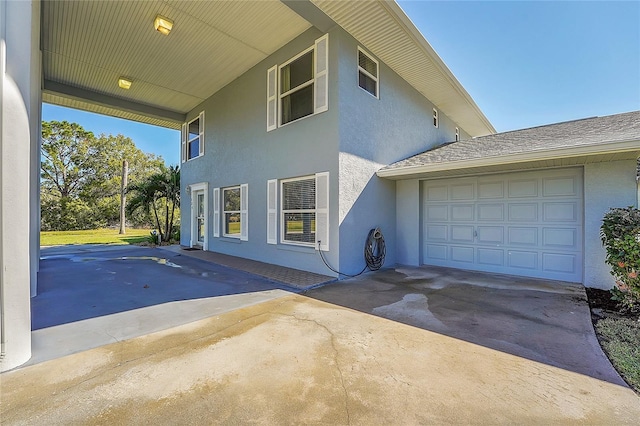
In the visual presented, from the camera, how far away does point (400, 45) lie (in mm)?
6551

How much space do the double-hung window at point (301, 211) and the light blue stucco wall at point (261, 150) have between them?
0.16 meters

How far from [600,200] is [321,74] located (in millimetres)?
5962

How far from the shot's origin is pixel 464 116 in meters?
11.4

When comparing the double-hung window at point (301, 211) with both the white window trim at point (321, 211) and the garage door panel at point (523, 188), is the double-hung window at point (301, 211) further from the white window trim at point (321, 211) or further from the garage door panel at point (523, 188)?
the garage door panel at point (523, 188)

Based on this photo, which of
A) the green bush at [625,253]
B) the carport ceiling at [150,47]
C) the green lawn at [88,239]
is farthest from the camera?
the green lawn at [88,239]

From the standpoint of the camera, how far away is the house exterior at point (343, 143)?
5430mm

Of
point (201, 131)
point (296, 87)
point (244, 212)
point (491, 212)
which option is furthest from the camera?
point (201, 131)

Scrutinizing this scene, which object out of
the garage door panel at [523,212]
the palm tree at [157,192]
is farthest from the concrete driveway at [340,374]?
the palm tree at [157,192]

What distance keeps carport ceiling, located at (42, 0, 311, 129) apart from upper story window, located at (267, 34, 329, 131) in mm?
596

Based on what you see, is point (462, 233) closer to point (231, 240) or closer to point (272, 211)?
point (272, 211)

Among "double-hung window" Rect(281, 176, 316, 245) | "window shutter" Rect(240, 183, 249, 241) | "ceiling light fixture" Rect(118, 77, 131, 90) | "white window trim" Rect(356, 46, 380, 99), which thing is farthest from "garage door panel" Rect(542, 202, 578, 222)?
"ceiling light fixture" Rect(118, 77, 131, 90)

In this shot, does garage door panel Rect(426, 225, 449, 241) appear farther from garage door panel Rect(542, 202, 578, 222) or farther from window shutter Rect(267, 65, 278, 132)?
window shutter Rect(267, 65, 278, 132)

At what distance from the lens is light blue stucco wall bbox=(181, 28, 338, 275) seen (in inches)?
242

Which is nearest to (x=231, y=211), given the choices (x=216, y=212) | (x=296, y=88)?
(x=216, y=212)
